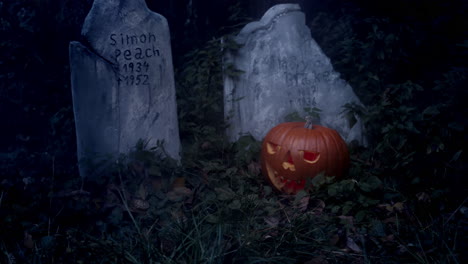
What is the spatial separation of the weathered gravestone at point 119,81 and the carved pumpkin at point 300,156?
993mm

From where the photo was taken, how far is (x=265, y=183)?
3314 millimetres

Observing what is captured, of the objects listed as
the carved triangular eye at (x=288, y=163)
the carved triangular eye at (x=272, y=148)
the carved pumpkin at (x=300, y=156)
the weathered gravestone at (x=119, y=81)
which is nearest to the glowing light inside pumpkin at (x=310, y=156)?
the carved pumpkin at (x=300, y=156)

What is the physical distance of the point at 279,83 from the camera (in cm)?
377

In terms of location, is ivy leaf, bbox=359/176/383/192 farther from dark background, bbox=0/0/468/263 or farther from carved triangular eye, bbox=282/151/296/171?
carved triangular eye, bbox=282/151/296/171

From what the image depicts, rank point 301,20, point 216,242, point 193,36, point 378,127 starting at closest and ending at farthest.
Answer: point 216,242
point 378,127
point 301,20
point 193,36

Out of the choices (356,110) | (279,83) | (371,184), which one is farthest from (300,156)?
(279,83)

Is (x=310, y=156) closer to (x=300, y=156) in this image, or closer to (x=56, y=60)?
(x=300, y=156)

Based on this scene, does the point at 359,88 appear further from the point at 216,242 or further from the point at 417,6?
the point at 216,242

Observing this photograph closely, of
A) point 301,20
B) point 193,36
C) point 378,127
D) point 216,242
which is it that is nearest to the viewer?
point 216,242

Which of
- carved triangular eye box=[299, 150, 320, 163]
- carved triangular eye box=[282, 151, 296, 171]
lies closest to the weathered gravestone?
carved triangular eye box=[282, 151, 296, 171]

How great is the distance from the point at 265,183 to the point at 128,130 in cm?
127

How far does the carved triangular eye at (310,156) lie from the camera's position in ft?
9.90

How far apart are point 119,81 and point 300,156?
160 centimetres

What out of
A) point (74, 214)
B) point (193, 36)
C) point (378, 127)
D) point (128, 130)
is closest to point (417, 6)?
point (378, 127)
